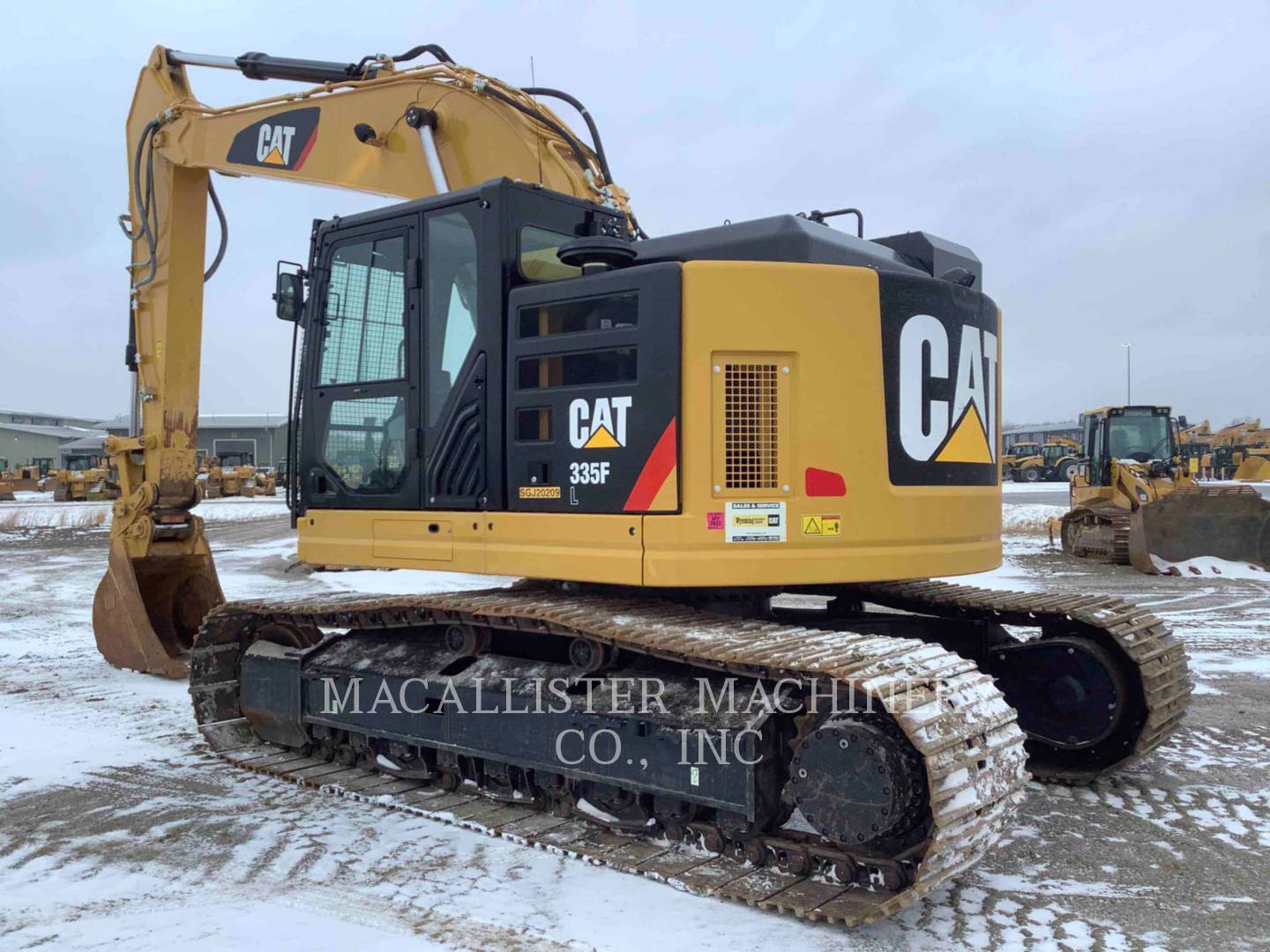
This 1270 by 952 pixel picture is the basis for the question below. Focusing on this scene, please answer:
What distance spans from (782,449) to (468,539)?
63.5 inches

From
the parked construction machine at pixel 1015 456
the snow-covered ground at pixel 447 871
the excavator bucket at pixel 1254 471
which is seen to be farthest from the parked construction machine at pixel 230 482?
the excavator bucket at pixel 1254 471

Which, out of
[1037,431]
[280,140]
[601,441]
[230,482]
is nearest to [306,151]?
[280,140]

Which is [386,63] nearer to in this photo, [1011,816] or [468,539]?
[468,539]

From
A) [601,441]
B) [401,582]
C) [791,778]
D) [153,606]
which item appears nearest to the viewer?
[791,778]

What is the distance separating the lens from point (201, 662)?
242 inches

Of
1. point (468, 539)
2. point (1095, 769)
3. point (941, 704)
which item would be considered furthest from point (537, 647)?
point (1095, 769)

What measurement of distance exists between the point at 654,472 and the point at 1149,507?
13.2m

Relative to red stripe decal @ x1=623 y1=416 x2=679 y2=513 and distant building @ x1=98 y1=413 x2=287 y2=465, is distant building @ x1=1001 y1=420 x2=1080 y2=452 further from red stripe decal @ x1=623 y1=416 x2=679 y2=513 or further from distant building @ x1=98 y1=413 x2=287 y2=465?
red stripe decal @ x1=623 y1=416 x2=679 y2=513

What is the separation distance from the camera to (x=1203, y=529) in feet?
49.3

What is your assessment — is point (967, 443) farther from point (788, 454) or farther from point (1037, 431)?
point (1037, 431)

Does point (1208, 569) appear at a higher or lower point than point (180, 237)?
lower

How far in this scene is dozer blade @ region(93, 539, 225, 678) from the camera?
8062mm

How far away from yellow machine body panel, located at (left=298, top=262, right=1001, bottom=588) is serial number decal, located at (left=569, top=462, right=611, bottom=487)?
0.60 feet

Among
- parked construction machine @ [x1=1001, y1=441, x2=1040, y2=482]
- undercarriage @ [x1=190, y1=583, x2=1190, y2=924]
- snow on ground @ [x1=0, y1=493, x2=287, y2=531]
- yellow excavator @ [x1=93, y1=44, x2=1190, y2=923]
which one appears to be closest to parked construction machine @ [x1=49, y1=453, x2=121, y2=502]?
snow on ground @ [x1=0, y1=493, x2=287, y2=531]
